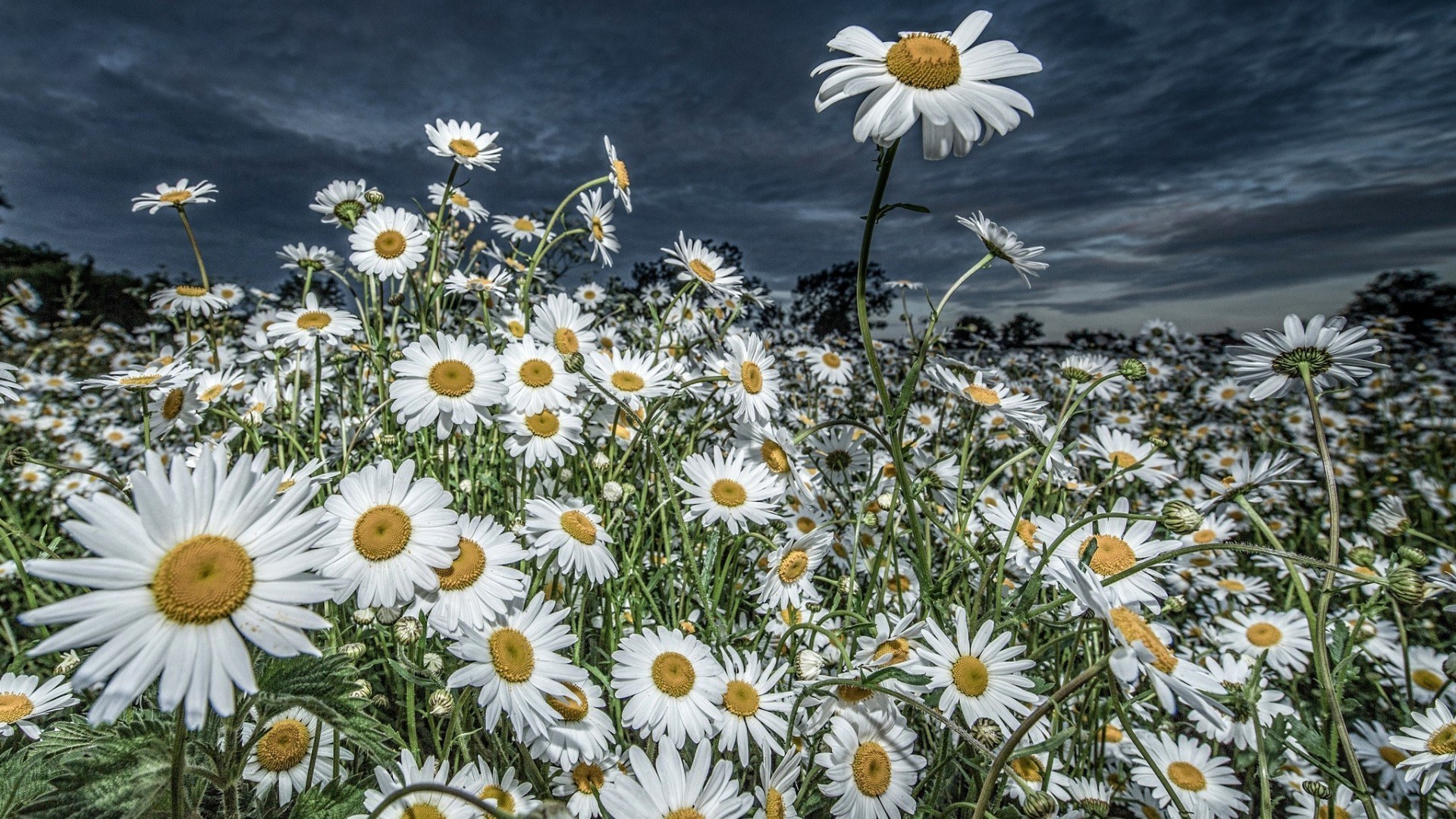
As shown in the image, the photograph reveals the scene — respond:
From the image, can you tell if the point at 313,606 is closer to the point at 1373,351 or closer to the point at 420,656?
the point at 420,656

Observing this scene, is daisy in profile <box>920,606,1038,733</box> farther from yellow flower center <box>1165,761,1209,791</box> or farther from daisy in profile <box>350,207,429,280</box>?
daisy in profile <box>350,207,429,280</box>

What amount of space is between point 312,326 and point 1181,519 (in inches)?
85.9

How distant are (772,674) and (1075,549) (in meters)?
0.70

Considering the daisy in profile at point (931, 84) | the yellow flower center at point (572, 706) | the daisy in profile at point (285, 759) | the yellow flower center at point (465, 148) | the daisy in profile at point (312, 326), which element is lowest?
the daisy in profile at point (285, 759)

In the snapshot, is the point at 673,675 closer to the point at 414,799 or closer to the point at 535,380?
the point at 414,799

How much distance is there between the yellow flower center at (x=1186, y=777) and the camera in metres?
1.58

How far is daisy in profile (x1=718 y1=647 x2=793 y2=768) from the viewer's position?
1.21m

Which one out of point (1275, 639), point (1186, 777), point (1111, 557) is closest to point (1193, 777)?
point (1186, 777)

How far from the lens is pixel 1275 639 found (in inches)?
84.4

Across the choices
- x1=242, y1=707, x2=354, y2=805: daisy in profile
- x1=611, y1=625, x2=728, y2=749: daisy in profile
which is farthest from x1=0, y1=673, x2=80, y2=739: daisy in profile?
x1=611, y1=625, x2=728, y2=749: daisy in profile

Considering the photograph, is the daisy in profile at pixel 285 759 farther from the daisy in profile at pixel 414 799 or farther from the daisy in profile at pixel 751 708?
the daisy in profile at pixel 751 708

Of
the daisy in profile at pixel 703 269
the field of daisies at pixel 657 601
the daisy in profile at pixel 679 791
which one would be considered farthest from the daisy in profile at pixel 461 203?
the daisy in profile at pixel 679 791

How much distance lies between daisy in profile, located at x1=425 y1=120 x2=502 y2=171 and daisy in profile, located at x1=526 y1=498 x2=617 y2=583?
124 cm

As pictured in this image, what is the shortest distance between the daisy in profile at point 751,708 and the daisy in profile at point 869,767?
0.32 ft
